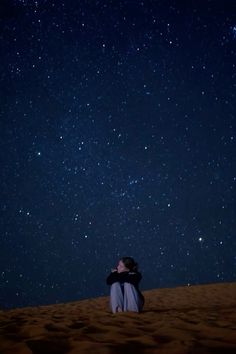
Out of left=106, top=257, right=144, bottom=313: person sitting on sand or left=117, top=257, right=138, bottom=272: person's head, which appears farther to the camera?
left=117, top=257, right=138, bottom=272: person's head

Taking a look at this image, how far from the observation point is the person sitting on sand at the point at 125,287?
4.93m

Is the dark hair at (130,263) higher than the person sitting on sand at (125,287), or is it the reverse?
the dark hair at (130,263)

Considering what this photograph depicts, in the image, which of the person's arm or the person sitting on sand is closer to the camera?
the person sitting on sand

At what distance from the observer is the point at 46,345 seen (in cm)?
220

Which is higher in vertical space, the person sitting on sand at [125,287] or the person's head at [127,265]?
the person's head at [127,265]

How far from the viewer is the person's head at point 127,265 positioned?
5.13 meters

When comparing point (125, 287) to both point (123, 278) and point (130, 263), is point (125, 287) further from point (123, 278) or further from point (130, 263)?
A: point (130, 263)

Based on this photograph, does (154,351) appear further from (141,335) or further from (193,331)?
(193,331)

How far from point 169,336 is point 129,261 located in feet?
8.95

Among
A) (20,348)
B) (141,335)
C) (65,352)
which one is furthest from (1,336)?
(141,335)

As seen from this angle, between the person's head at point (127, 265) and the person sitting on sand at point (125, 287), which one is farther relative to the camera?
the person's head at point (127, 265)

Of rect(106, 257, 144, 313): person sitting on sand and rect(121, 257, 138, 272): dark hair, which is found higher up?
rect(121, 257, 138, 272): dark hair

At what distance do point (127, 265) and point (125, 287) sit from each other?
0.34 meters

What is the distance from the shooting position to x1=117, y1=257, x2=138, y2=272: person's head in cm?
513
